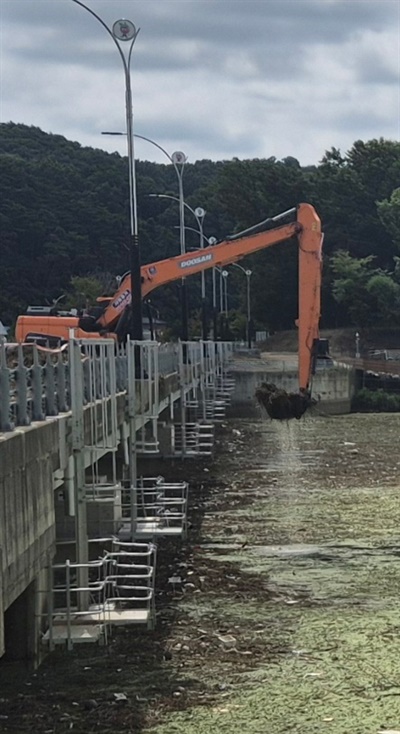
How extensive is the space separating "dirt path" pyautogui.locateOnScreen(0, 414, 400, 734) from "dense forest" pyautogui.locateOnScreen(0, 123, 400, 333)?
60.5 m

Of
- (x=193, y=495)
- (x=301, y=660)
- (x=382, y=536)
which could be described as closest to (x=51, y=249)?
(x=193, y=495)

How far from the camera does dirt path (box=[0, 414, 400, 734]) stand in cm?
1165

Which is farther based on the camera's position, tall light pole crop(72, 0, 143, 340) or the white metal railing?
tall light pole crop(72, 0, 143, 340)

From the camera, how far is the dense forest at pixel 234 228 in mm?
86062

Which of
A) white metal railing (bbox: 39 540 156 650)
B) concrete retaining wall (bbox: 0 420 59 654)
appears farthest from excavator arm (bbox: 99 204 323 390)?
concrete retaining wall (bbox: 0 420 59 654)

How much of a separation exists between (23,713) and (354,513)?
1461cm

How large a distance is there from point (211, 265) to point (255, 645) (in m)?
23.0

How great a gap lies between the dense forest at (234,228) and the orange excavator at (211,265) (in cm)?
4591

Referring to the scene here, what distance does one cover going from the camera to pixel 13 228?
8625 centimetres

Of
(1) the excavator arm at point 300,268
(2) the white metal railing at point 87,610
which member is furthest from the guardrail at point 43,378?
(1) the excavator arm at point 300,268

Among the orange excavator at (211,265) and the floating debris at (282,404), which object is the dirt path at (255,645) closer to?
the orange excavator at (211,265)

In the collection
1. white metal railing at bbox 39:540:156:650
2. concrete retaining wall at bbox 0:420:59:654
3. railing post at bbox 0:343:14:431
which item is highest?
railing post at bbox 0:343:14:431

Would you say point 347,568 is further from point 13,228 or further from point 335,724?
point 13,228

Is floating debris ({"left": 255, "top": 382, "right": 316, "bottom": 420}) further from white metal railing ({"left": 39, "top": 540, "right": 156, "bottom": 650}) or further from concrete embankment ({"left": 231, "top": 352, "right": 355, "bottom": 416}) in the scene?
white metal railing ({"left": 39, "top": 540, "right": 156, "bottom": 650})
